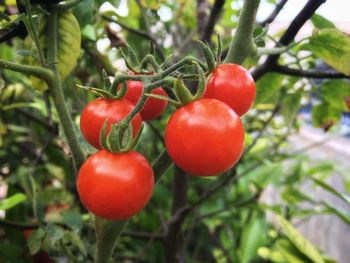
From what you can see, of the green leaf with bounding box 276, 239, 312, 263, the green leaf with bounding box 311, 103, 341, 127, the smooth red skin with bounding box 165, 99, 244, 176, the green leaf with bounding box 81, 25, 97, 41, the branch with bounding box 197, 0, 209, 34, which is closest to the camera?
the smooth red skin with bounding box 165, 99, 244, 176

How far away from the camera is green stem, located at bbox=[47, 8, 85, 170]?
0.54 metres

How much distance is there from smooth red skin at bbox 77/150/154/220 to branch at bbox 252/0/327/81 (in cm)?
35

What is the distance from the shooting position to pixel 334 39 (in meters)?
0.63

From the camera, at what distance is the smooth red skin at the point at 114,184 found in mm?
450

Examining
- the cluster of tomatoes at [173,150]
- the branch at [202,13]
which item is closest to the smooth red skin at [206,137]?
the cluster of tomatoes at [173,150]

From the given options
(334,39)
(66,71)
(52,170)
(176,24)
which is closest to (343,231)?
(176,24)

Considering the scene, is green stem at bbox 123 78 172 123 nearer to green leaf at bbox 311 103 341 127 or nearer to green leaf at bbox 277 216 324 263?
green leaf at bbox 277 216 324 263

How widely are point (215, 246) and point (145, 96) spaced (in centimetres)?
156

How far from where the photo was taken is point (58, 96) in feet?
1.77

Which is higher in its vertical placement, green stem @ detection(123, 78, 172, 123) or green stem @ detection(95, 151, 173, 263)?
green stem @ detection(123, 78, 172, 123)

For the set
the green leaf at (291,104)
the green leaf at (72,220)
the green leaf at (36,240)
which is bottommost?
the green leaf at (72,220)

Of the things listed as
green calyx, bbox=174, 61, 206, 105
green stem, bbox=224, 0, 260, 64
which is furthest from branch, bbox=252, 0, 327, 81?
green calyx, bbox=174, 61, 206, 105

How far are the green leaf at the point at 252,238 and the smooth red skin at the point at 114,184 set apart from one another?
0.93 meters

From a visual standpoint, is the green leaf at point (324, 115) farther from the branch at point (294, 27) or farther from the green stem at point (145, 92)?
the green stem at point (145, 92)
